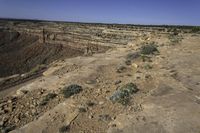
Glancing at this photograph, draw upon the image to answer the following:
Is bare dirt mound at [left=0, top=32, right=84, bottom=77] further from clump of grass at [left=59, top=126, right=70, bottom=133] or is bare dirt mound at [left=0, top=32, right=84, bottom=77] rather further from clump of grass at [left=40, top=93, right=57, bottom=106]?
clump of grass at [left=59, top=126, right=70, bottom=133]

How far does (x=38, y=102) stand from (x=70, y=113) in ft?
7.06

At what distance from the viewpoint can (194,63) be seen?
16.7m

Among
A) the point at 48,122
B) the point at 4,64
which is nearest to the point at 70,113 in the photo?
the point at 48,122

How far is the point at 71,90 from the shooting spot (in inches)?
472

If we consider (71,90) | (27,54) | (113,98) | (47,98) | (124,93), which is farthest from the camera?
(27,54)

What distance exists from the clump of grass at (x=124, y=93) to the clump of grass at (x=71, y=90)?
1924mm

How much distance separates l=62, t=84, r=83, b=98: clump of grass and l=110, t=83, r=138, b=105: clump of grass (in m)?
1.92

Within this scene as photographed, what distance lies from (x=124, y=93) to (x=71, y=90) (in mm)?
2610

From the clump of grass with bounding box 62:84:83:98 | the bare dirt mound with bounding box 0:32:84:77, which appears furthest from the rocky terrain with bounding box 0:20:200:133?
the bare dirt mound with bounding box 0:32:84:77

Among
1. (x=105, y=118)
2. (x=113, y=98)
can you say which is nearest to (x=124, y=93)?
(x=113, y=98)

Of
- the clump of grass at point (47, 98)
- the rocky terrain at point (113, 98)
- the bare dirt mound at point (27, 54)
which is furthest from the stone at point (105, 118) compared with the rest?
the bare dirt mound at point (27, 54)

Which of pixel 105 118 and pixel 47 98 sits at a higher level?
pixel 105 118

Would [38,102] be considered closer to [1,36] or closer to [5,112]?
[5,112]

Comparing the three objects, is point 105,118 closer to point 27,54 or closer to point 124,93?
point 124,93
